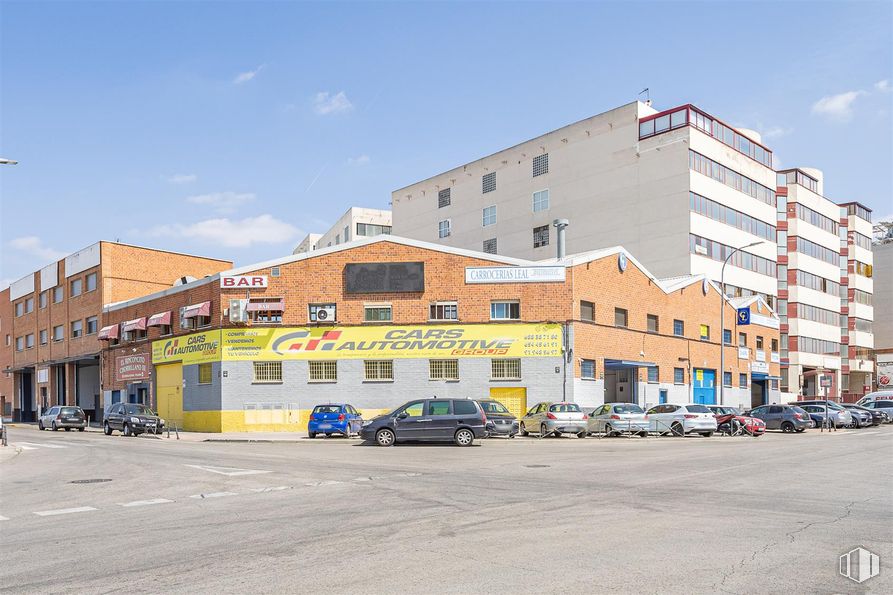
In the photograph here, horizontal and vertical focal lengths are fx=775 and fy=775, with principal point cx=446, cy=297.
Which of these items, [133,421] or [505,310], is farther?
[505,310]

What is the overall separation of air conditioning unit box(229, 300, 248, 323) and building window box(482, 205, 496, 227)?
120 ft

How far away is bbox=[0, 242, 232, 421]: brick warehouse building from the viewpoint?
5359 cm

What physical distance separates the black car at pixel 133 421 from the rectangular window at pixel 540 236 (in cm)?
3750

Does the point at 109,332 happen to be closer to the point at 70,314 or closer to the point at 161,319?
the point at 161,319

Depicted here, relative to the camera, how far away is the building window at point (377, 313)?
38.8 meters

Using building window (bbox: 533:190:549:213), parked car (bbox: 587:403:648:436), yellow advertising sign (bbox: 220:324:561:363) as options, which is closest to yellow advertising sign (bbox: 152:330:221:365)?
yellow advertising sign (bbox: 220:324:561:363)

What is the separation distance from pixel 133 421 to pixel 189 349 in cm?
522

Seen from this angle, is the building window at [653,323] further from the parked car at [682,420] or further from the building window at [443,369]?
the building window at [443,369]

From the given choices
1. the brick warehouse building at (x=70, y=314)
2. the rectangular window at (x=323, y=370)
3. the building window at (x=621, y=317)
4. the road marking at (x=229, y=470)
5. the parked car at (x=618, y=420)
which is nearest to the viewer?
the road marking at (x=229, y=470)

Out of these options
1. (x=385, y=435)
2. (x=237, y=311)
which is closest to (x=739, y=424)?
(x=385, y=435)

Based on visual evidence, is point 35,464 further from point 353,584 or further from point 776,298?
point 776,298

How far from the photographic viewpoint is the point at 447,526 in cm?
1003

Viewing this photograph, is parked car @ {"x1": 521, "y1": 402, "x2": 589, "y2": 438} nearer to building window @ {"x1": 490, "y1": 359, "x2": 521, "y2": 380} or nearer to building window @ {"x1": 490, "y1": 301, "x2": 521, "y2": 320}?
building window @ {"x1": 490, "y1": 359, "x2": 521, "y2": 380}

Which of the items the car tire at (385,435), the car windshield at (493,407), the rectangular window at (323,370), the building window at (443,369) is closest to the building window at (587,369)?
the building window at (443,369)
